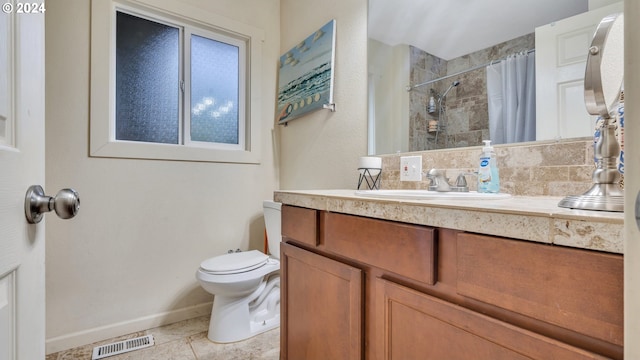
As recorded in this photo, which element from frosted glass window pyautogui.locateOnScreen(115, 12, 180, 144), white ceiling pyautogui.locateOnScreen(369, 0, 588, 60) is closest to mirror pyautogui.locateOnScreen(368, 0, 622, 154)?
white ceiling pyautogui.locateOnScreen(369, 0, 588, 60)

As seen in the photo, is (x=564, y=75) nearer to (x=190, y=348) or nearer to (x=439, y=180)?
(x=439, y=180)

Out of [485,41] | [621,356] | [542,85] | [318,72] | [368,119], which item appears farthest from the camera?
[318,72]

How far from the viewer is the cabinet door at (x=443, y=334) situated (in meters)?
0.50

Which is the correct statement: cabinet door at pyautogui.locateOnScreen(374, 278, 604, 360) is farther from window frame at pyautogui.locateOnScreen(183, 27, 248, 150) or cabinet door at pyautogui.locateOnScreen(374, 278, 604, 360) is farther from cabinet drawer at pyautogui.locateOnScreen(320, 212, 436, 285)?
window frame at pyautogui.locateOnScreen(183, 27, 248, 150)

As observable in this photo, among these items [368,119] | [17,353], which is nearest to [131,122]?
[368,119]

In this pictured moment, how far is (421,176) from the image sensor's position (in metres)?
1.32

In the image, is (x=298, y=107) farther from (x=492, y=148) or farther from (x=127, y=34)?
(x=492, y=148)

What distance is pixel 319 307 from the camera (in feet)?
3.17

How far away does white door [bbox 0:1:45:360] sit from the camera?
43 cm

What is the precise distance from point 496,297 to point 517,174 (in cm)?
65

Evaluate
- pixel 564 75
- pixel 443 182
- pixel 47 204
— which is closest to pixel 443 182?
pixel 443 182

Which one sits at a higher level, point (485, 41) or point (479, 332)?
point (485, 41)

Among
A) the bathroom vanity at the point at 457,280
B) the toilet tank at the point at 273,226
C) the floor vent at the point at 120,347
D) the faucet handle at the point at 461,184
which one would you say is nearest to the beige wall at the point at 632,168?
the bathroom vanity at the point at 457,280

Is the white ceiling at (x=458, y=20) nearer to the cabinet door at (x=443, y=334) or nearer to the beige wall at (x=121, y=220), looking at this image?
the cabinet door at (x=443, y=334)
